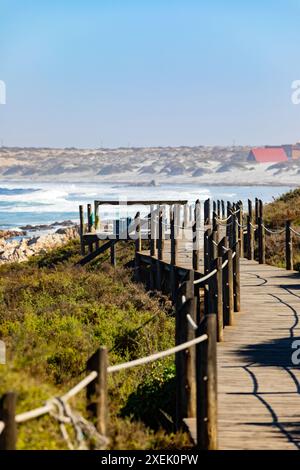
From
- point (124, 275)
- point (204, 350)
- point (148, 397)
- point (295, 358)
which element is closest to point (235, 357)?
point (295, 358)

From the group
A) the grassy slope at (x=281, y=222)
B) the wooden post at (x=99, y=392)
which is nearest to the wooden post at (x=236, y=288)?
the grassy slope at (x=281, y=222)

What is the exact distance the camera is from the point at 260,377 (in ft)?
35.6

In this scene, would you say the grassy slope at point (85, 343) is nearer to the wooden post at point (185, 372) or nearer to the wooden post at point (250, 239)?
the wooden post at point (185, 372)

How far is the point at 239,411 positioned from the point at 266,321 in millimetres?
5290

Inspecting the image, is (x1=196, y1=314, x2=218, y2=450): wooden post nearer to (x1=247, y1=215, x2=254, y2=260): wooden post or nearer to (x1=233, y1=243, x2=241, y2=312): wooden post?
(x1=233, y1=243, x2=241, y2=312): wooden post

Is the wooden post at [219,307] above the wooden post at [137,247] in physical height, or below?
above

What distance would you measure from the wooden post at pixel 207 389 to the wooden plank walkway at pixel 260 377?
30 centimetres

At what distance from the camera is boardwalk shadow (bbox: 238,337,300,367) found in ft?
38.0

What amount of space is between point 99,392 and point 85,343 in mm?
7763

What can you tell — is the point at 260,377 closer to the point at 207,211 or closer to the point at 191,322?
the point at 191,322

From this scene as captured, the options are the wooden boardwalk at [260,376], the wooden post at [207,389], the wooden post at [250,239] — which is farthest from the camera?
the wooden post at [250,239]

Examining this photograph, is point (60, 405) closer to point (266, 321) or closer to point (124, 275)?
point (266, 321)

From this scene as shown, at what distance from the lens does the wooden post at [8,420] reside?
531 centimetres

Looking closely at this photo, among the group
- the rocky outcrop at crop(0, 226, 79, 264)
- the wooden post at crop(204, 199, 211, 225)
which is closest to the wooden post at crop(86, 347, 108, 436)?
the wooden post at crop(204, 199, 211, 225)
